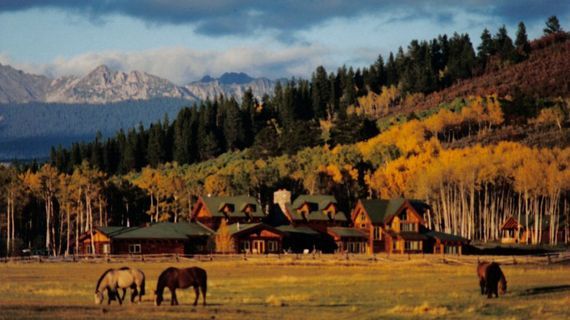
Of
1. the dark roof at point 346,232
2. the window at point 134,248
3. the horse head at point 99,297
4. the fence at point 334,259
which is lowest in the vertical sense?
the fence at point 334,259

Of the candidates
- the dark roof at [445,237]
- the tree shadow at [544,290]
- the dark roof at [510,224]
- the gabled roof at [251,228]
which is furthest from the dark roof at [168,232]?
the tree shadow at [544,290]

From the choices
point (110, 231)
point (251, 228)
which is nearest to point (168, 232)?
point (110, 231)

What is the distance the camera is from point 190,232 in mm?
121875

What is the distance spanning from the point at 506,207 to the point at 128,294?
312 ft

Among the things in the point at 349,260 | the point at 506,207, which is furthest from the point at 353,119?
the point at 349,260

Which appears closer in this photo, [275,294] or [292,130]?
[275,294]

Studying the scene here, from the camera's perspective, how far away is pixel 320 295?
48.8 meters

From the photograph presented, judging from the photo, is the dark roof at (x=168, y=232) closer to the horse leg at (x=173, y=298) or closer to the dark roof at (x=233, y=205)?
the dark roof at (x=233, y=205)

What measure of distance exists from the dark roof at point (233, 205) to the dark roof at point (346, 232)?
34.6 ft

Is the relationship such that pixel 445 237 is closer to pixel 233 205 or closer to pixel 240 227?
pixel 240 227

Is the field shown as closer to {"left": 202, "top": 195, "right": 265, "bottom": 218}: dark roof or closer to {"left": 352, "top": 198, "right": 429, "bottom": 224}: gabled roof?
{"left": 352, "top": 198, "right": 429, "bottom": 224}: gabled roof

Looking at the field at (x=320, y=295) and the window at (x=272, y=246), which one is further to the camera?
the window at (x=272, y=246)

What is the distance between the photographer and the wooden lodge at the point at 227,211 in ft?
418

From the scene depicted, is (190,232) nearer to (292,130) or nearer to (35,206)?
(35,206)
